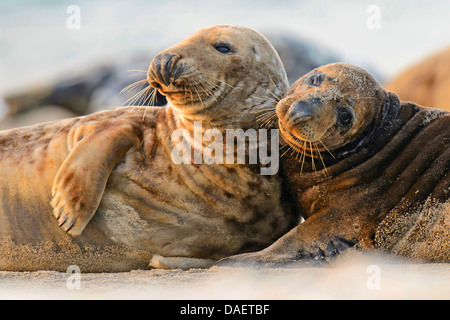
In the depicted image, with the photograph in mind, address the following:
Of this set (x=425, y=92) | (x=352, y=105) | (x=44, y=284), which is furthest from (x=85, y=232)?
(x=425, y=92)

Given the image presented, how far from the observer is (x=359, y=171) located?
168 inches

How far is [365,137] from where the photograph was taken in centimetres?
438

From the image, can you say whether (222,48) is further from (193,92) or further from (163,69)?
(163,69)

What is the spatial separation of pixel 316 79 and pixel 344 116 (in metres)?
0.32

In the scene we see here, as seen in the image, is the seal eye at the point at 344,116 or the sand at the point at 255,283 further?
the seal eye at the point at 344,116

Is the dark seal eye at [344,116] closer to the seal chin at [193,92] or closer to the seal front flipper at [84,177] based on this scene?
the seal chin at [193,92]

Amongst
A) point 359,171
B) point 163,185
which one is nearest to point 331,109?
point 359,171

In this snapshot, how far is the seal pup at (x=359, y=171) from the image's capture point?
402 centimetres

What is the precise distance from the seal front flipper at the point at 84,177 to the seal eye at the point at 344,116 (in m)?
1.28

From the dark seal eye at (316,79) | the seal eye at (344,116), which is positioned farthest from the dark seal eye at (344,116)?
the dark seal eye at (316,79)
